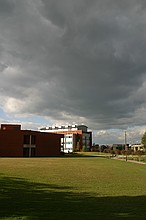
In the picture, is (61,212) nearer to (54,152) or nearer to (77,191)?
(77,191)

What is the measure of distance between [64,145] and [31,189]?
455 feet

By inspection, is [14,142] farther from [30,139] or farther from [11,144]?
[30,139]

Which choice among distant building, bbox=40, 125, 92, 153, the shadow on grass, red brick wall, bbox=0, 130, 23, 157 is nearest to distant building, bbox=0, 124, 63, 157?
red brick wall, bbox=0, 130, 23, 157

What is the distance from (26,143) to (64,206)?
62508 millimetres

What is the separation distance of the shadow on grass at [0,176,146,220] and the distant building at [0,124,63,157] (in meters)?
55.5

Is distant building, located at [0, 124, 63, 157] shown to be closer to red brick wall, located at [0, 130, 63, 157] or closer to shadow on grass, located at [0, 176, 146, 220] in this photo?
red brick wall, located at [0, 130, 63, 157]

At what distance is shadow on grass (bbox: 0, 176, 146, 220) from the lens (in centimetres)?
885

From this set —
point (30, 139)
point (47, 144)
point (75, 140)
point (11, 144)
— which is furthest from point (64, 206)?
point (75, 140)

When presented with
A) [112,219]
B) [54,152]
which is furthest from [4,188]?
[54,152]

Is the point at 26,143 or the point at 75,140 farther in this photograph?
the point at 75,140

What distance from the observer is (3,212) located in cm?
914

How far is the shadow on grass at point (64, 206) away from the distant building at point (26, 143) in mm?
55459

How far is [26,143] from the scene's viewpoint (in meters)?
71.7

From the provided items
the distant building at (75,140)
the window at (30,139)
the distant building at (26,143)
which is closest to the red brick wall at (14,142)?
the distant building at (26,143)
